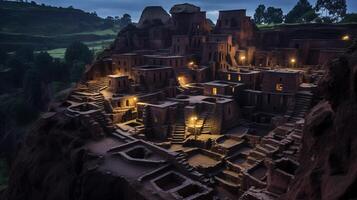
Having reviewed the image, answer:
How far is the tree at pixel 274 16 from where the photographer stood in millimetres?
92731

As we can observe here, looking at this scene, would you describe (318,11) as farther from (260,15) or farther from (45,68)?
(45,68)

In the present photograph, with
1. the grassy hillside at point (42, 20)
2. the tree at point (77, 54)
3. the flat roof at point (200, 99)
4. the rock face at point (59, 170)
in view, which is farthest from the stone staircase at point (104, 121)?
the grassy hillside at point (42, 20)

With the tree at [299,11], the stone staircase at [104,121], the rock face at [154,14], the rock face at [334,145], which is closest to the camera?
the rock face at [334,145]

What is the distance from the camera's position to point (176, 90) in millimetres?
46031

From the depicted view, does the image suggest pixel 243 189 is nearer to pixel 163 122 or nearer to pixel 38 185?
pixel 163 122

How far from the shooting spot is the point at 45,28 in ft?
454

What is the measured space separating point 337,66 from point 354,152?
538 centimetres

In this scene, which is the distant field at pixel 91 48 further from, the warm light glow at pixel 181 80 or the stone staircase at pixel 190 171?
the stone staircase at pixel 190 171

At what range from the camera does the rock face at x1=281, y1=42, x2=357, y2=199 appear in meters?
12.1

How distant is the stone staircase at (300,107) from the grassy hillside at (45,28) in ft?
340

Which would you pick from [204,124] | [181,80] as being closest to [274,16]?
[181,80]

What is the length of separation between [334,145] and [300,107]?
79.1 feet

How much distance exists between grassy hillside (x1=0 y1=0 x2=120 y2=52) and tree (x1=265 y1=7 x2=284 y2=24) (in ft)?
228

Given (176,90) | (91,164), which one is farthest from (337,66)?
(176,90)
